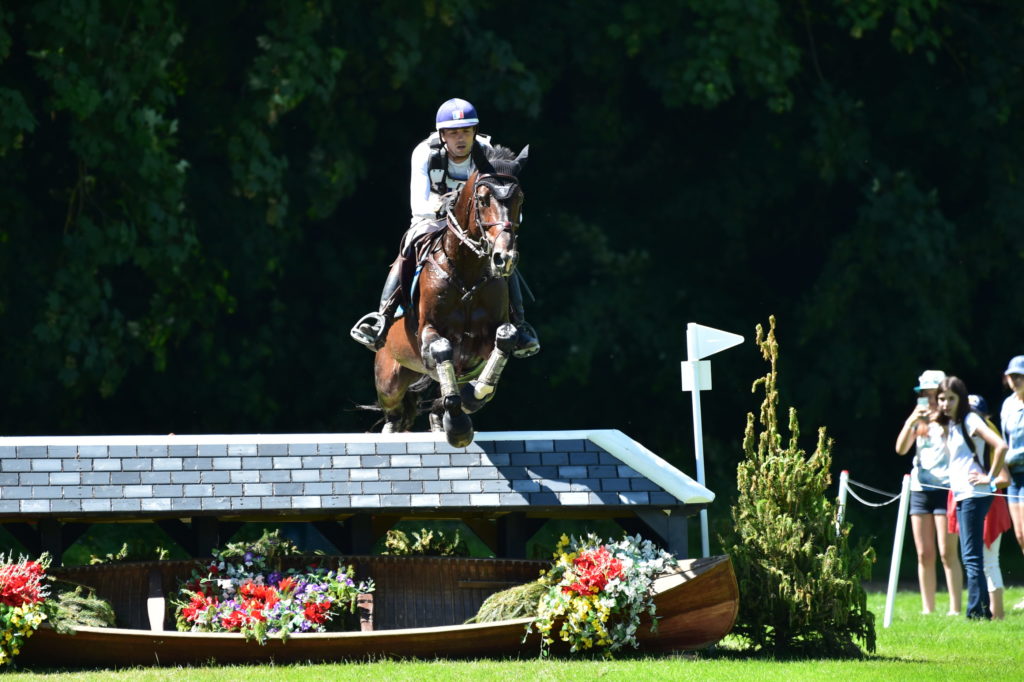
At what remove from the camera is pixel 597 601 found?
909 centimetres

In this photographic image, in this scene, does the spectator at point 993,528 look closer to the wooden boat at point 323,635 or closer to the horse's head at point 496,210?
the wooden boat at point 323,635

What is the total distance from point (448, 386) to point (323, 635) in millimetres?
1788

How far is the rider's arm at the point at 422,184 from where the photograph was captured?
10.5m

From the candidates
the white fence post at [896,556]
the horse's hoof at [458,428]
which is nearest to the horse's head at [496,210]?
the horse's hoof at [458,428]

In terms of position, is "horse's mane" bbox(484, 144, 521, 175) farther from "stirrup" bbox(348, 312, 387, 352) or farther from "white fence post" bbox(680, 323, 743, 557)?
"stirrup" bbox(348, 312, 387, 352)

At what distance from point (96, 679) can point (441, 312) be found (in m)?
3.20

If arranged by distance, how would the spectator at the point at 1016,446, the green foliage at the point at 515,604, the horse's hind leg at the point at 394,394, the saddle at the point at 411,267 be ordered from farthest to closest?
1. the spectator at the point at 1016,446
2. the horse's hind leg at the point at 394,394
3. the saddle at the point at 411,267
4. the green foliage at the point at 515,604

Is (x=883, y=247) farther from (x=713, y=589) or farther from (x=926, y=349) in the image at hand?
(x=713, y=589)

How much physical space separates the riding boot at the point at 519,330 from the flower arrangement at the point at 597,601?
1.52 meters

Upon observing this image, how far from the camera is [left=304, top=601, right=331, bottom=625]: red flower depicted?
9320 mm

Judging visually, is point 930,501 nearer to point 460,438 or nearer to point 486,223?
point 460,438

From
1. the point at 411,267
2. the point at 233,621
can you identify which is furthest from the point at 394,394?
the point at 233,621

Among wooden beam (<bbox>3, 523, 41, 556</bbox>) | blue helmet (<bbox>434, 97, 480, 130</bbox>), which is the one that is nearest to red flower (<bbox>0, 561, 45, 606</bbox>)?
wooden beam (<bbox>3, 523, 41, 556</bbox>)

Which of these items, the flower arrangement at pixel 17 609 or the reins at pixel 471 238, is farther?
the reins at pixel 471 238
